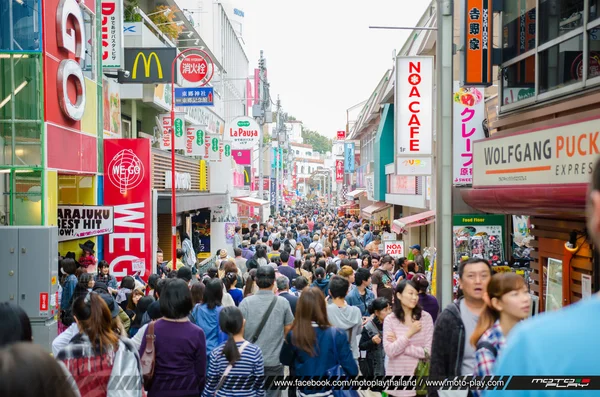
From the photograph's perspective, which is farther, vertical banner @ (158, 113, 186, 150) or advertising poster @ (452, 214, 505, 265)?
vertical banner @ (158, 113, 186, 150)

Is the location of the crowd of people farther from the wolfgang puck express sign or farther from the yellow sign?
the yellow sign

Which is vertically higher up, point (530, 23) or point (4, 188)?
point (530, 23)

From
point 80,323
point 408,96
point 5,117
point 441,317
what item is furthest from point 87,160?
point 441,317

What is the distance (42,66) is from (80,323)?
24.6 ft

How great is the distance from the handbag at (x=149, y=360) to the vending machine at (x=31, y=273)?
591 centimetres

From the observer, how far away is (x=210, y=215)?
33.9 meters

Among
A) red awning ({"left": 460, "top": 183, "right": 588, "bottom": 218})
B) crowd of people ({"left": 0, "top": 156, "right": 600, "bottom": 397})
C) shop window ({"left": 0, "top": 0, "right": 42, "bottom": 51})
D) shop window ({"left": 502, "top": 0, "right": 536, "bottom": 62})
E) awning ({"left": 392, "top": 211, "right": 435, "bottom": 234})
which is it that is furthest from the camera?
awning ({"left": 392, "top": 211, "right": 435, "bottom": 234})

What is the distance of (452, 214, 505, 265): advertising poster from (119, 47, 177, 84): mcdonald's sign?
8744 millimetres

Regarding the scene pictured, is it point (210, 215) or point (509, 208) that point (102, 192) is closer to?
point (509, 208)

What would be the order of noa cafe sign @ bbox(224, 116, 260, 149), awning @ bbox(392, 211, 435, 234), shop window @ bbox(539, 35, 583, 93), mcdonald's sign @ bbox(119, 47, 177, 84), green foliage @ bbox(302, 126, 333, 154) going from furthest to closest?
green foliage @ bbox(302, 126, 333, 154) < noa cafe sign @ bbox(224, 116, 260, 149) < awning @ bbox(392, 211, 435, 234) < mcdonald's sign @ bbox(119, 47, 177, 84) < shop window @ bbox(539, 35, 583, 93)

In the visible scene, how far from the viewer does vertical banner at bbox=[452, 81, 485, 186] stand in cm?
1352

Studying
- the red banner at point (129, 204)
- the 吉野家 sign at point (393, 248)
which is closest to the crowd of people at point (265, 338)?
the red banner at point (129, 204)

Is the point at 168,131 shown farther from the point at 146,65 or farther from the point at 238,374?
the point at 238,374

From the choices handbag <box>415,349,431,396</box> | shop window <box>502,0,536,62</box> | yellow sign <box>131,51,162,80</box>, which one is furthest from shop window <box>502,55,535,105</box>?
yellow sign <box>131,51,162,80</box>
